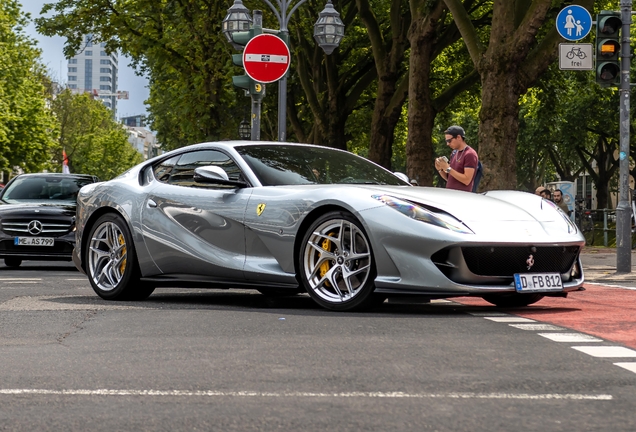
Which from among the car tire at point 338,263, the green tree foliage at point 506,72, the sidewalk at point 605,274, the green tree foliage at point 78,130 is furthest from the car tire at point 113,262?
the green tree foliage at point 78,130

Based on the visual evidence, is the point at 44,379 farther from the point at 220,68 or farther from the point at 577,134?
the point at 577,134

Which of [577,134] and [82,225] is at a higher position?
[577,134]

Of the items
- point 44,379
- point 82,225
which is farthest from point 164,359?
point 82,225

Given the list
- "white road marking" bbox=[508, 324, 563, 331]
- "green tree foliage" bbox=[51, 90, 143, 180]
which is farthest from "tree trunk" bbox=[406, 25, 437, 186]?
"green tree foliage" bbox=[51, 90, 143, 180]

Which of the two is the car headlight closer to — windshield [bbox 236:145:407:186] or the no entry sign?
windshield [bbox 236:145:407:186]

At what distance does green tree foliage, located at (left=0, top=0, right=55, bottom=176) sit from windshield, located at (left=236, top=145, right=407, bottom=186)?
48021mm

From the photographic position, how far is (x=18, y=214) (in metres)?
17.9

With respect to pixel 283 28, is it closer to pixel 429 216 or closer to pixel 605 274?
pixel 605 274

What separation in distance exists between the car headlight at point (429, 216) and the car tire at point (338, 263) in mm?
320

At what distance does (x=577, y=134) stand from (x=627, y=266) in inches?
1580

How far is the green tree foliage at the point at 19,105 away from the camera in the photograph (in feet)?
191

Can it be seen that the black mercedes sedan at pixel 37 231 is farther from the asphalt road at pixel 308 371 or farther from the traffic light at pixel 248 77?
the asphalt road at pixel 308 371

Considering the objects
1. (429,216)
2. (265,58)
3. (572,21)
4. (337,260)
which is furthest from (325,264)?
(572,21)

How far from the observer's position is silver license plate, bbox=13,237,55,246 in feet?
58.2
